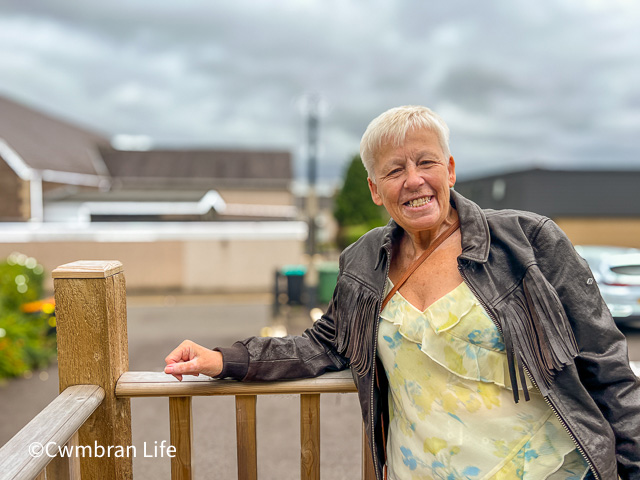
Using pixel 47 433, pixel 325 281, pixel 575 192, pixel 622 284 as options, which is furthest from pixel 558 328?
pixel 575 192

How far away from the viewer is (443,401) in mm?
1256

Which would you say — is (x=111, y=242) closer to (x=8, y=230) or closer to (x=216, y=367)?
(x=8, y=230)

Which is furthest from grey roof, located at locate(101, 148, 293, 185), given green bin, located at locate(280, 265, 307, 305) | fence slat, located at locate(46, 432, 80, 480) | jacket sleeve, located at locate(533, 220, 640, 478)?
jacket sleeve, located at locate(533, 220, 640, 478)

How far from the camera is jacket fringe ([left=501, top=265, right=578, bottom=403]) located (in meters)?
1.14

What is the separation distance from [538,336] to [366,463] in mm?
779

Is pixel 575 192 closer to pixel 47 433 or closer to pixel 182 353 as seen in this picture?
pixel 182 353

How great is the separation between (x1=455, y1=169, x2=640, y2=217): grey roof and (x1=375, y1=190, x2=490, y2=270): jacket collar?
66.5 ft

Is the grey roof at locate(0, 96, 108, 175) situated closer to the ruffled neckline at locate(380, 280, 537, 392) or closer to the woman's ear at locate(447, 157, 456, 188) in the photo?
the woman's ear at locate(447, 157, 456, 188)

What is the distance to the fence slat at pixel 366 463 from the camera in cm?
156

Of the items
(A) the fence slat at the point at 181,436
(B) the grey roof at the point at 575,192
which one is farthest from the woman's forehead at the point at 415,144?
(B) the grey roof at the point at 575,192

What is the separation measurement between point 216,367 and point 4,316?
694 centimetres

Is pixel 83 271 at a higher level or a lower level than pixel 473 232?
lower

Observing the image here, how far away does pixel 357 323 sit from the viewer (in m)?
1.39

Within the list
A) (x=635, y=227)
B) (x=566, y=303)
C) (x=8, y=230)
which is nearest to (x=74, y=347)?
(x=566, y=303)
